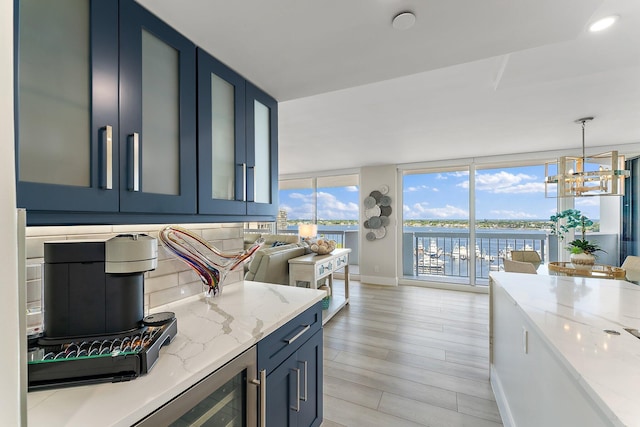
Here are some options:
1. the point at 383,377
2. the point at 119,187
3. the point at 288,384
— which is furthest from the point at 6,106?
the point at 383,377

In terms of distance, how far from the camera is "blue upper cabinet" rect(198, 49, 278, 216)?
1.38m

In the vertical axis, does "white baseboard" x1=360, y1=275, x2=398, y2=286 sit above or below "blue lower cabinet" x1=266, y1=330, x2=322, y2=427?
below

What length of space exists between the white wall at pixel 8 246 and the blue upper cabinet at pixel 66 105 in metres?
0.45

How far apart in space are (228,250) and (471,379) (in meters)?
2.30

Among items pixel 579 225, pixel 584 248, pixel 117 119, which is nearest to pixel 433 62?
pixel 117 119

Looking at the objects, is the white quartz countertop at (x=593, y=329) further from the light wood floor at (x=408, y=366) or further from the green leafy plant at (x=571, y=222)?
the green leafy plant at (x=571, y=222)

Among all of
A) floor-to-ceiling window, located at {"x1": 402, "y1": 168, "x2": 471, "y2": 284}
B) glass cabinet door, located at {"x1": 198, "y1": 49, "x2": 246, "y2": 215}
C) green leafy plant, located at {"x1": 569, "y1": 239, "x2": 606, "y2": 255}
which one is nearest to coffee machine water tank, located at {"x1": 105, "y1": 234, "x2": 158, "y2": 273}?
glass cabinet door, located at {"x1": 198, "y1": 49, "x2": 246, "y2": 215}

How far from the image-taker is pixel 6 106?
43 cm

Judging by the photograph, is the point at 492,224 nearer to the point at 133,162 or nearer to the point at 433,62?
the point at 433,62

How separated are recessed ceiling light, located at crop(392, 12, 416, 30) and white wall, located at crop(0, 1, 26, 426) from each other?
1.22 meters

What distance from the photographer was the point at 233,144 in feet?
5.18

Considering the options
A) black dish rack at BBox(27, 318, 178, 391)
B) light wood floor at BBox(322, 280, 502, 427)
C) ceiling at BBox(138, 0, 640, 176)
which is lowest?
light wood floor at BBox(322, 280, 502, 427)

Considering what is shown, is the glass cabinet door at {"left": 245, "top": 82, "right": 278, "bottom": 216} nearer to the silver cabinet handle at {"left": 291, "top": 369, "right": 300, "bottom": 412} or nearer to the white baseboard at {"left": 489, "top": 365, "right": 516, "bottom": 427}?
the silver cabinet handle at {"left": 291, "top": 369, "right": 300, "bottom": 412}

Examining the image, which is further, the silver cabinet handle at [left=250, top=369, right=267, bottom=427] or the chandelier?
the chandelier
